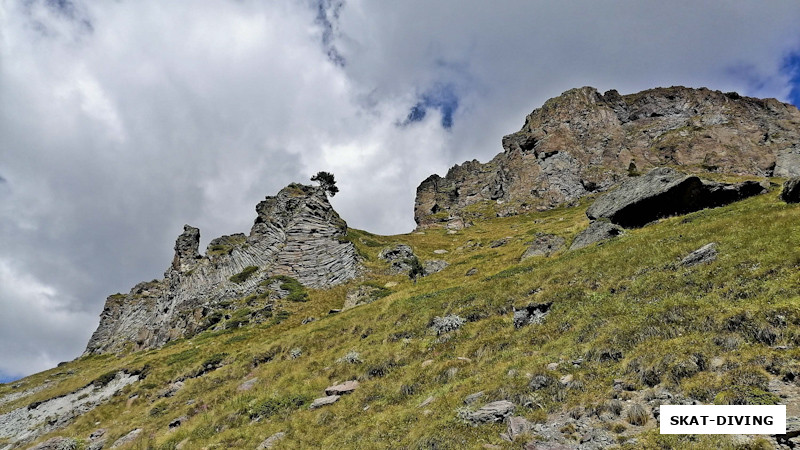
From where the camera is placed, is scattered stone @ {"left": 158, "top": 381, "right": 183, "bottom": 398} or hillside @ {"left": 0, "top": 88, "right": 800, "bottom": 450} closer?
hillside @ {"left": 0, "top": 88, "right": 800, "bottom": 450}

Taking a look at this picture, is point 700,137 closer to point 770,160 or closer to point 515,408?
point 770,160

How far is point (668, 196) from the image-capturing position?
3653 centimetres

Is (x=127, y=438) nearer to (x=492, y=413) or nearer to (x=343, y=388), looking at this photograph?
(x=343, y=388)

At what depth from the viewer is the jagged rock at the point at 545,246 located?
3994 centimetres

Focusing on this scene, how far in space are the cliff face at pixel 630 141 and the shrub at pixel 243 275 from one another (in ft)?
309

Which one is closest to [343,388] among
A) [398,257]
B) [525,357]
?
[525,357]

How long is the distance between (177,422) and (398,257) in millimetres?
43800

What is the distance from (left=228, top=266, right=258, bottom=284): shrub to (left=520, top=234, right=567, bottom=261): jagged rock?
44571 millimetres

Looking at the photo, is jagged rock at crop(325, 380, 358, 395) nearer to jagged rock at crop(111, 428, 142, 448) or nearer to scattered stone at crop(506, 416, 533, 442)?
scattered stone at crop(506, 416, 533, 442)

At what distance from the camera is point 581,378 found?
38.0 ft

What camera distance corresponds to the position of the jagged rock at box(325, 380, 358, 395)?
18.7 meters

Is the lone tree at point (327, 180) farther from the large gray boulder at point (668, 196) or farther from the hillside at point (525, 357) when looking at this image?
the large gray boulder at point (668, 196)

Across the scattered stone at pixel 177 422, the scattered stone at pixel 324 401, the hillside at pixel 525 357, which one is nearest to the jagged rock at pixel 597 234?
the hillside at pixel 525 357

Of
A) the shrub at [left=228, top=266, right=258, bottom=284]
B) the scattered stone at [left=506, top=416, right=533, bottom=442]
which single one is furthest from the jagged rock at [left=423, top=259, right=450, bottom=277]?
the scattered stone at [left=506, top=416, right=533, bottom=442]
